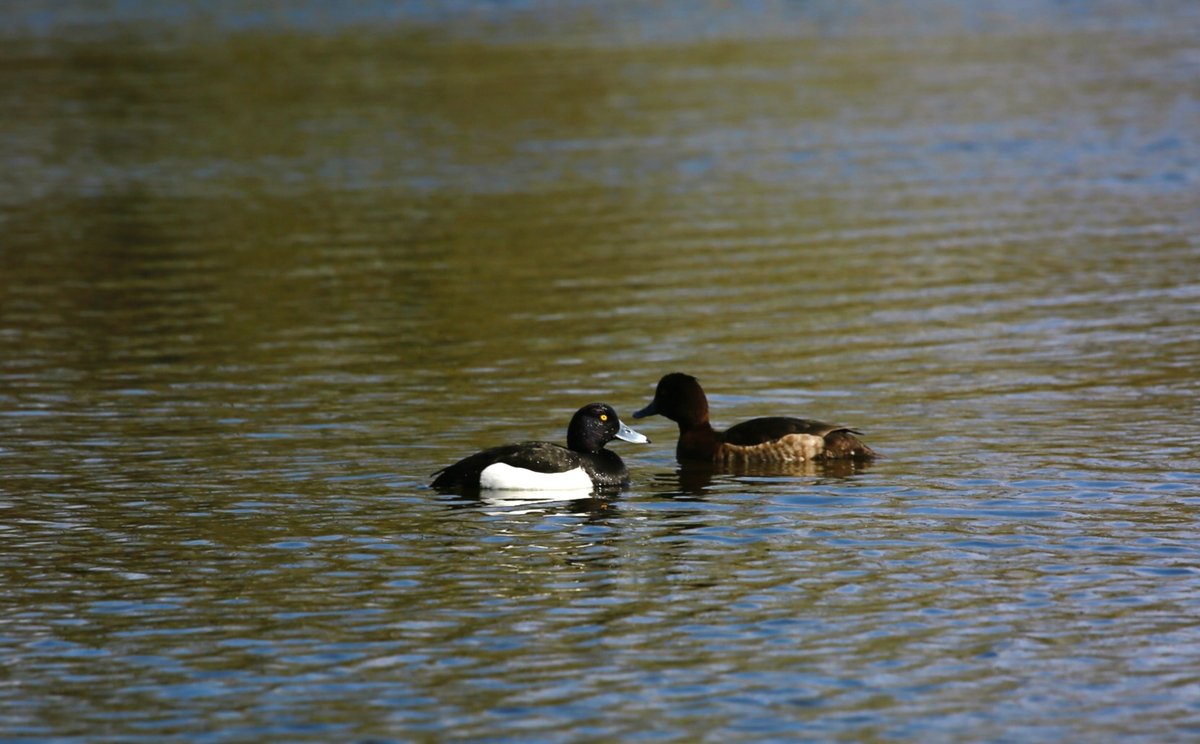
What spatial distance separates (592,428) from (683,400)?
123cm

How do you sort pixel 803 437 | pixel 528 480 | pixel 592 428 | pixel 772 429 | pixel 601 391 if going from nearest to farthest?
pixel 528 480, pixel 592 428, pixel 803 437, pixel 772 429, pixel 601 391

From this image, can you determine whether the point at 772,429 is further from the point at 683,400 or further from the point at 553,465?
the point at 553,465

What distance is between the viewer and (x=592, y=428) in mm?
15258

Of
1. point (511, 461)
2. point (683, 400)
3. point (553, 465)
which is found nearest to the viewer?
point (511, 461)

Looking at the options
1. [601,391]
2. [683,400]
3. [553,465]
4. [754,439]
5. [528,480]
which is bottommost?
[528,480]

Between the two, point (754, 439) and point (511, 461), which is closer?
point (511, 461)

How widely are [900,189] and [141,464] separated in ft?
58.5

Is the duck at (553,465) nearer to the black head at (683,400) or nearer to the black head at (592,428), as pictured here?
the black head at (592,428)

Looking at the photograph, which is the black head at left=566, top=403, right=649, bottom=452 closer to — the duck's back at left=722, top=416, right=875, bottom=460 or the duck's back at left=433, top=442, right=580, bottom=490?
the duck's back at left=433, top=442, right=580, bottom=490

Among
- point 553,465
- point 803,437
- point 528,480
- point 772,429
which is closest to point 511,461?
point 528,480

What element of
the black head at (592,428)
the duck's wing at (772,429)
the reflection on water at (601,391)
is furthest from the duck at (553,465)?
the duck's wing at (772,429)

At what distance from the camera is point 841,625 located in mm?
10688

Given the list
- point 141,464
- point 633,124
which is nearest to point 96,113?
point 633,124

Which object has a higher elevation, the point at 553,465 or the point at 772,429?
the point at 772,429
